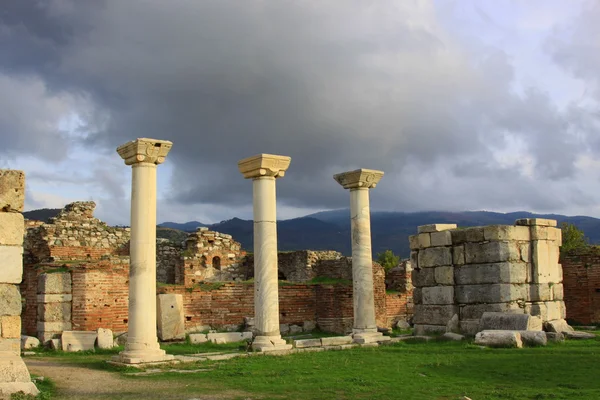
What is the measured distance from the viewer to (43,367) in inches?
527

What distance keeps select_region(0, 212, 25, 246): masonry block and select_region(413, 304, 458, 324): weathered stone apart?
40.3 feet

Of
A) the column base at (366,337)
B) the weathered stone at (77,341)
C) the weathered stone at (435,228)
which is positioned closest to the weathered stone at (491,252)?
the weathered stone at (435,228)

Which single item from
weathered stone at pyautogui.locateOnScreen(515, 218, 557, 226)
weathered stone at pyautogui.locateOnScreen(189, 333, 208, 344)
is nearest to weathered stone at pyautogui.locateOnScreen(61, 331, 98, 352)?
weathered stone at pyautogui.locateOnScreen(189, 333, 208, 344)

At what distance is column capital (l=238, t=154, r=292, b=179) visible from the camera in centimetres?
1591

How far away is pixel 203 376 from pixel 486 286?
9.43m

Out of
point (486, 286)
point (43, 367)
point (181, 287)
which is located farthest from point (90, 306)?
point (486, 286)

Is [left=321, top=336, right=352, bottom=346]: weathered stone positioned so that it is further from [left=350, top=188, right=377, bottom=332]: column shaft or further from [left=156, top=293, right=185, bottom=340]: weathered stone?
[left=156, top=293, right=185, bottom=340]: weathered stone

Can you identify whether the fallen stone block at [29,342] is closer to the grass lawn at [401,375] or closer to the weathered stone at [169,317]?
the grass lawn at [401,375]

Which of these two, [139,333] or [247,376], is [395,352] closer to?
[247,376]

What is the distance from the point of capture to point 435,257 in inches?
758

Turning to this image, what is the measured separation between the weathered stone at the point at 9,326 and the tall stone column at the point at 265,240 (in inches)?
255

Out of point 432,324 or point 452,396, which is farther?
point 432,324

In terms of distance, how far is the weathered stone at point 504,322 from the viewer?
52.5ft

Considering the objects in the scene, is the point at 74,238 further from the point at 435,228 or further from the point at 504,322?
the point at 504,322
